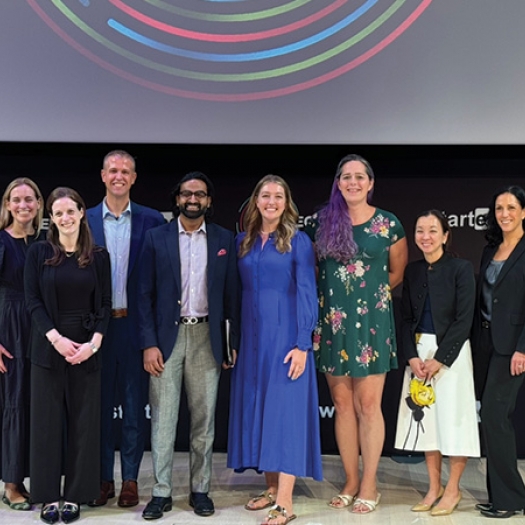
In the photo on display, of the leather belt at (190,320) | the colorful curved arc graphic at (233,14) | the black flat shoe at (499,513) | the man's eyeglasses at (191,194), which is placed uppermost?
the colorful curved arc graphic at (233,14)

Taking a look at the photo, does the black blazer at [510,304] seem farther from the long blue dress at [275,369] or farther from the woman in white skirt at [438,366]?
the long blue dress at [275,369]

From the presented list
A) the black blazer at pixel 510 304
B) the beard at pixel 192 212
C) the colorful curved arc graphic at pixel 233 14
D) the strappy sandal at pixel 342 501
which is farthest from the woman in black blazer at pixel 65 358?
the black blazer at pixel 510 304

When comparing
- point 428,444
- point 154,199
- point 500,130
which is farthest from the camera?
point 154,199

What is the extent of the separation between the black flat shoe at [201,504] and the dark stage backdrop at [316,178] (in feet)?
3.32

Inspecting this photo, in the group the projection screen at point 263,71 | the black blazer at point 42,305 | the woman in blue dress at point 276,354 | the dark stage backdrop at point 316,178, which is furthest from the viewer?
the dark stage backdrop at point 316,178

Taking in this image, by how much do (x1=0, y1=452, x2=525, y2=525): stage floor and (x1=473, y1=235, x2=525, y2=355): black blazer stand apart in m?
0.83

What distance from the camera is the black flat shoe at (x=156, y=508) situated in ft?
10.5

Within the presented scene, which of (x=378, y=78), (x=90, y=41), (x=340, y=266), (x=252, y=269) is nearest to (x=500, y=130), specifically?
(x=378, y=78)

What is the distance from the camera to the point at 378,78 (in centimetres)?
398

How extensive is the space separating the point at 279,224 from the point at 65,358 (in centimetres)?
115

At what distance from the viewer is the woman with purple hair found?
3.33 metres

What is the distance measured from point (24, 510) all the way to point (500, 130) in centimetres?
322

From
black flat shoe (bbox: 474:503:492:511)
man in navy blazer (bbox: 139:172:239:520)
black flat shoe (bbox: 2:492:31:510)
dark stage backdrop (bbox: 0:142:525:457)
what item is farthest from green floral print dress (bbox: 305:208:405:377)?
black flat shoe (bbox: 2:492:31:510)

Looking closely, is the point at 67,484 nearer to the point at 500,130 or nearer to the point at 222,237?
the point at 222,237
